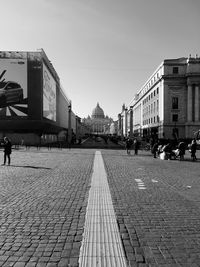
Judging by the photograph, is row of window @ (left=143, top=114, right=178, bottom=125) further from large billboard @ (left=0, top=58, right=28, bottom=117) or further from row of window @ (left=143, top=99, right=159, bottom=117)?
large billboard @ (left=0, top=58, right=28, bottom=117)

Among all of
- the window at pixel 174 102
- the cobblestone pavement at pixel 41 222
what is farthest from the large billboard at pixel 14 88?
the cobblestone pavement at pixel 41 222

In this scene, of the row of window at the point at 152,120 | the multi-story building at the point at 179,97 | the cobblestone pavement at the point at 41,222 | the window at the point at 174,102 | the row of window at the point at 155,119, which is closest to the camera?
the cobblestone pavement at the point at 41,222

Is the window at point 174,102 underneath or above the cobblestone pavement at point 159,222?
above

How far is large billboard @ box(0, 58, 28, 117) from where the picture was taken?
5841cm

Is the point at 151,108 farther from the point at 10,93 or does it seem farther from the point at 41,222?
the point at 41,222

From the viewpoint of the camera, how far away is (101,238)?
5.39 metres

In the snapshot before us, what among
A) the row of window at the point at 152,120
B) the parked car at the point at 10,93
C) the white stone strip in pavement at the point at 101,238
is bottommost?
the white stone strip in pavement at the point at 101,238

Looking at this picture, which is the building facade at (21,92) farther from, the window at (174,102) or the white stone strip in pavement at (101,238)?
the white stone strip in pavement at (101,238)

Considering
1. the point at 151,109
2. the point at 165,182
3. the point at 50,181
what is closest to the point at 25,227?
the point at 50,181

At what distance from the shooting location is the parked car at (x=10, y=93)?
58344 mm

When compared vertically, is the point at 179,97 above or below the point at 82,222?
above

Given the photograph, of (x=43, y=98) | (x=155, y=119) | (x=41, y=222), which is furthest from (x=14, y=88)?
(x=41, y=222)

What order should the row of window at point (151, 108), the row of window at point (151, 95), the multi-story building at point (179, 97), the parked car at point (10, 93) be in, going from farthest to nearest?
the row of window at point (151, 108) → the row of window at point (151, 95) → the multi-story building at point (179, 97) → the parked car at point (10, 93)

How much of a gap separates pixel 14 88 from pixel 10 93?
1270 mm
